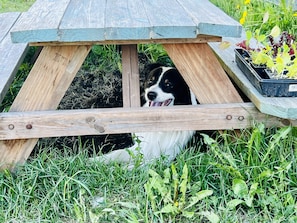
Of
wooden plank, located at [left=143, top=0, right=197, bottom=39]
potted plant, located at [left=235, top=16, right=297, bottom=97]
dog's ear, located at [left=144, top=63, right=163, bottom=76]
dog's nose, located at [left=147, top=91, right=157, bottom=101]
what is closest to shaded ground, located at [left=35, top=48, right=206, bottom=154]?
dog's ear, located at [left=144, top=63, right=163, bottom=76]

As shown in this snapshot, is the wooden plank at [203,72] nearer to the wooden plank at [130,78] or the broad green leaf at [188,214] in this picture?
the wooden plank at [130,78]

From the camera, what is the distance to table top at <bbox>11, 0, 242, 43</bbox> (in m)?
1.85

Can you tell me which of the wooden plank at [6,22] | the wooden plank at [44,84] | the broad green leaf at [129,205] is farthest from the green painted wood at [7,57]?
the broad green leaf at [129,205]

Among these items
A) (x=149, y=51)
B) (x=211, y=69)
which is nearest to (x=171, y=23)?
(x=211, y=69)

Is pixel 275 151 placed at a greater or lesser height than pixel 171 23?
lesser

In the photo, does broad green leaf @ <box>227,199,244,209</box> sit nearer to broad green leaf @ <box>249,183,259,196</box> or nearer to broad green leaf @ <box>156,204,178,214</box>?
broad green leaf @ <box>249,183,259,196</box>

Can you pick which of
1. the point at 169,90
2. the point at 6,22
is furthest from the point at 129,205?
the point at 6,22

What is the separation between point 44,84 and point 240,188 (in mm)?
1026

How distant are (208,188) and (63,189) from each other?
0.68 meters

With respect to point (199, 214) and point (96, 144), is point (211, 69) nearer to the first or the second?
point (199, 214)

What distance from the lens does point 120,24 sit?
191 centimetres

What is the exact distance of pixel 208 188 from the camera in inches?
80.9

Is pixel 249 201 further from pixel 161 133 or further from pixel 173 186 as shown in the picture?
pixel 161 133

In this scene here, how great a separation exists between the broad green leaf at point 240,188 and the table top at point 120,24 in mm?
645
